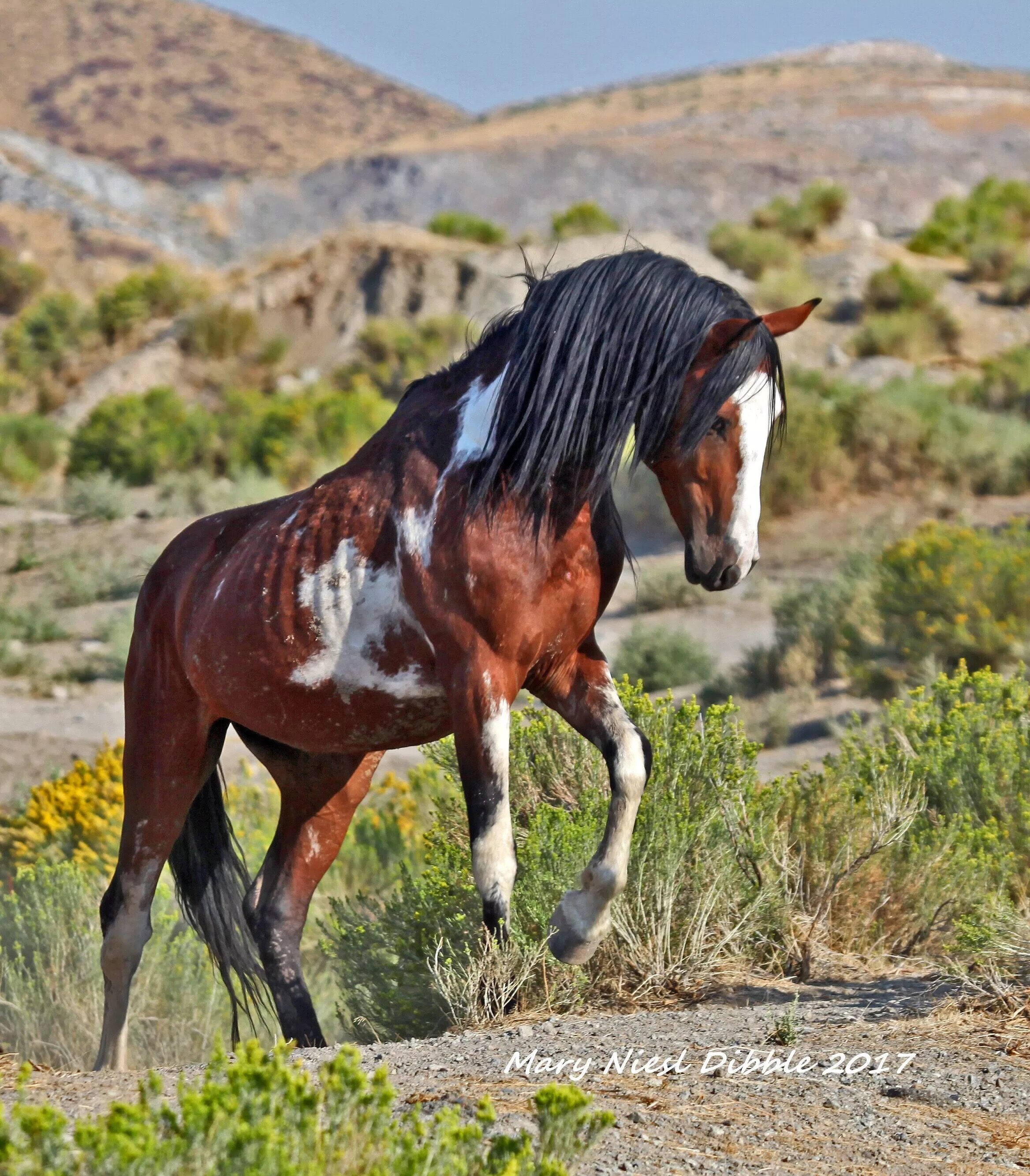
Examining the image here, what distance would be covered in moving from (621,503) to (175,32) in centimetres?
8313

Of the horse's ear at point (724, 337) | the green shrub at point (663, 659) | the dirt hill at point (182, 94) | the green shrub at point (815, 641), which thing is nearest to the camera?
the horse's ear at point (724, 337)

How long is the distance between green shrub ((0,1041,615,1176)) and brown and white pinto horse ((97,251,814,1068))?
1335 millimetres

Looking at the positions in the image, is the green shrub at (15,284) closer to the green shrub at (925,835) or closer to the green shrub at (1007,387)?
the green shrub at (1007,387)

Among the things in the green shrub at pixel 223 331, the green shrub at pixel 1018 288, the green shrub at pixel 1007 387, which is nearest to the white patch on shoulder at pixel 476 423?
the green shrub at pixel 1007 387

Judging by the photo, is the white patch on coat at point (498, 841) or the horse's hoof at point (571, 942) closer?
the white patch on coat at point (498, 841)

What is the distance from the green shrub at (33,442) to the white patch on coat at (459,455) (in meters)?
19.3

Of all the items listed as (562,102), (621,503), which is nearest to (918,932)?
(621,503)

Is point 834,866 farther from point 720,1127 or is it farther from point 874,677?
point 874,677

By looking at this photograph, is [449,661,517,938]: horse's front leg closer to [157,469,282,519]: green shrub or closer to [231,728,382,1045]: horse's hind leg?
[231,728,382,1045]: horse's hind leg

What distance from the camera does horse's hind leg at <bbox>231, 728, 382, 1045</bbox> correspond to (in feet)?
14.4

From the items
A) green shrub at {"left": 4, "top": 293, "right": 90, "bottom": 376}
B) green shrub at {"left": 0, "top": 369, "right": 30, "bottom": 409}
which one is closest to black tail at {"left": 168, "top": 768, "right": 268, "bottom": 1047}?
green shrub at {"left": 0, "top": 369, "right": 30, "bottom": 409}

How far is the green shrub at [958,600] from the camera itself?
1034 centimetres

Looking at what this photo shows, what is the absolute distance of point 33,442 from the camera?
22594mm

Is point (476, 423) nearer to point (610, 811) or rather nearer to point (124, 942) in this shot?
point (610, 811)
